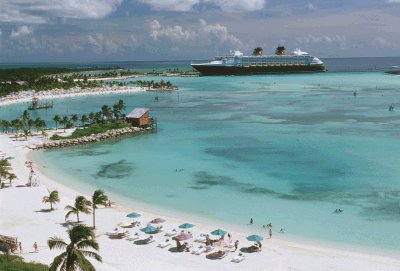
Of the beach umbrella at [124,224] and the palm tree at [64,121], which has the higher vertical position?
the palm tree at [64,121]

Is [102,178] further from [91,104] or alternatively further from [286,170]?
[91,104]

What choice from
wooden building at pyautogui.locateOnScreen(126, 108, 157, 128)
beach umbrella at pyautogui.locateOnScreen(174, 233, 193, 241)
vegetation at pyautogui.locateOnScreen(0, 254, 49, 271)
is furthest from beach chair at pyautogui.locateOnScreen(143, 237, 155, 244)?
wooden building at pyautogui.locateOnScreen(126, 108, 157, 128)

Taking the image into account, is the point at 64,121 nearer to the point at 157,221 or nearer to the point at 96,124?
the point at 96,124

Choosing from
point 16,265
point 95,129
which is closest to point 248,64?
point 95,129

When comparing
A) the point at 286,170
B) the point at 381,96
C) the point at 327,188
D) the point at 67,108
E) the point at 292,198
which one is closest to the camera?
the point at 292,198

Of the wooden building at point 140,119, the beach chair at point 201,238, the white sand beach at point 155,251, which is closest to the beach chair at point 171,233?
the white sand beach at point 155,251

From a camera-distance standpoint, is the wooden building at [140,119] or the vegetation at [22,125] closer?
the vegetation at [22,125]

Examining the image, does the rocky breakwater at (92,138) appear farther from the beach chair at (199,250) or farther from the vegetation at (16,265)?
the beach chair at (199,250)

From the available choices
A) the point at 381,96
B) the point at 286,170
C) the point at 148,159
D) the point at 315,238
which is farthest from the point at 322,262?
the point at 381,96
